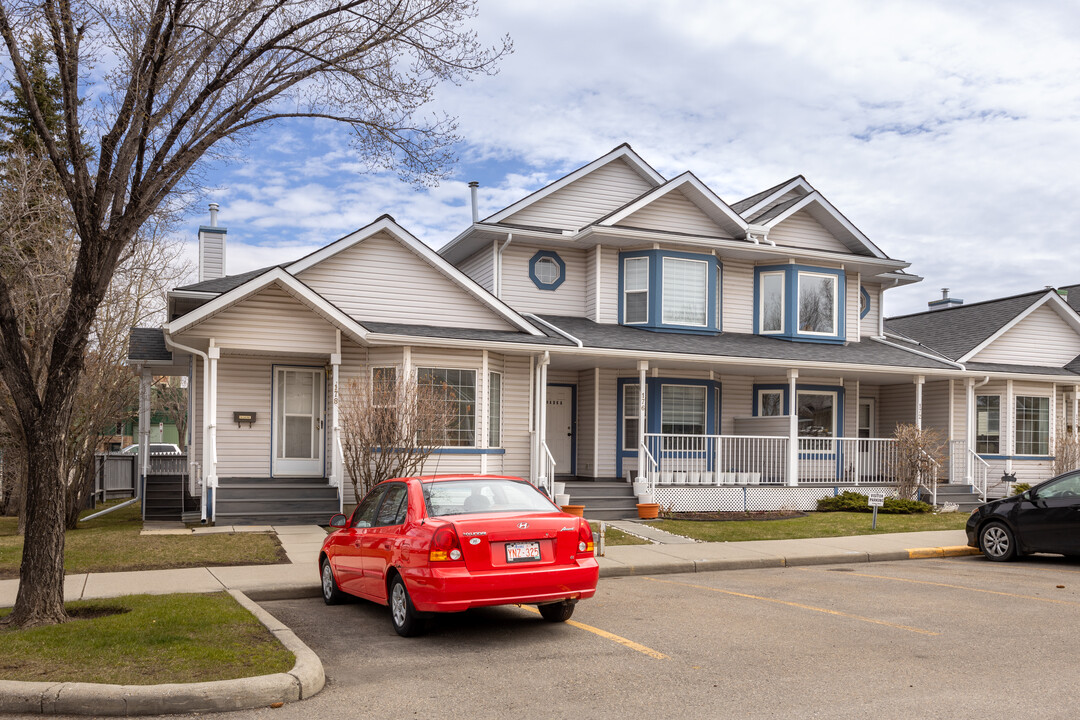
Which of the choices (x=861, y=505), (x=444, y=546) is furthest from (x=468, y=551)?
(x=861, y=505)

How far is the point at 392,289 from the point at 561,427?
5.25 m

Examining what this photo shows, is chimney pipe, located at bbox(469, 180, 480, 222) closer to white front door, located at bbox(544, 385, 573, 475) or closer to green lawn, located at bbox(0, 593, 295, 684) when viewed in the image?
white front door, located at bbox(544, 385, 573, 475)

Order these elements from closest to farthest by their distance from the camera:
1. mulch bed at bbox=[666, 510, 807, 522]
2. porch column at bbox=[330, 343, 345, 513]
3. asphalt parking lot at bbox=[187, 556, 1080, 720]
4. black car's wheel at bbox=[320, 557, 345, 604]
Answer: asphalt parking lot at bbox=[187, 556, 1080, 720] < black car's wheel at bbox=[320, 557, 345, 604] < porch column at bbox=[330, 343, 345, 513] < mulch bed at bbox=[666, 510, 807, 522]

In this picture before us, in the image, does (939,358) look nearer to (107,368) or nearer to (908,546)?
(908,546)

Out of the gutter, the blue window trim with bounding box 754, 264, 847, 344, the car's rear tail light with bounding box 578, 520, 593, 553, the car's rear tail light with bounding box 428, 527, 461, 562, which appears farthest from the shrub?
the car's rear tail light with bounding box 428, 527, 461, 562

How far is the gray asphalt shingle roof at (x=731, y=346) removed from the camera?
63.3ft

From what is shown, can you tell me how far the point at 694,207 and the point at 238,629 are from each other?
16202 millimetres

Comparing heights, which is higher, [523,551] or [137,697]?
[523,551]

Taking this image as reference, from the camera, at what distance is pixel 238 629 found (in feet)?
25.3

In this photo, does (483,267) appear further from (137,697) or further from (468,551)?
(137,697)

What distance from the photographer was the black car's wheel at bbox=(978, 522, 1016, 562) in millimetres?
13578

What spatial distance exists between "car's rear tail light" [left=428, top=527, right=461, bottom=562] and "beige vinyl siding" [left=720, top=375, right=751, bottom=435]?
14.8m

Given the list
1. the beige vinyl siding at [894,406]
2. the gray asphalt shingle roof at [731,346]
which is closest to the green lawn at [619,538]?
the gray asphalt shingle roof at [731,346]

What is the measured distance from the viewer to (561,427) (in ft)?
69.1
